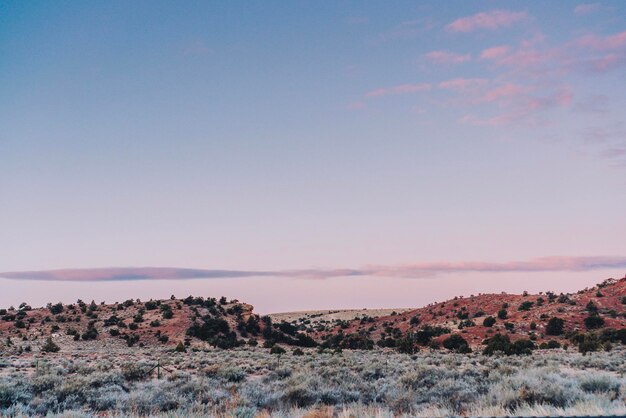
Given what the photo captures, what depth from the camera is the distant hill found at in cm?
5269

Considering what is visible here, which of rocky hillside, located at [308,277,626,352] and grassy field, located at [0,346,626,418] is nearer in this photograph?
grassy field, located at [0,346,626,418]

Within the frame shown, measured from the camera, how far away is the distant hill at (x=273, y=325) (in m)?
52.7

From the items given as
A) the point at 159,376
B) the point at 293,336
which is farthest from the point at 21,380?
the point at 293,336

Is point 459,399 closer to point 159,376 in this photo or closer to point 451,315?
point 159,376

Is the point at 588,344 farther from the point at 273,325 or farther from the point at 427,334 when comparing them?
the point at 273,325

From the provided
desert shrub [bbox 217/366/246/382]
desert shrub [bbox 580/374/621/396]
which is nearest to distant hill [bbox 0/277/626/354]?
desert shrub [bbox 217/366/246/382]

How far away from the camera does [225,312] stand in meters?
71.6

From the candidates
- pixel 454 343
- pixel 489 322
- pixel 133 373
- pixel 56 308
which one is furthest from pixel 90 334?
pixel 489 322

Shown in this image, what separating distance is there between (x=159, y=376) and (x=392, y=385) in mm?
10550

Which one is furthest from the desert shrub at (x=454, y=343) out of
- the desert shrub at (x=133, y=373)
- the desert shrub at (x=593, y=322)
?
the desert shrub at (x=133, y=373)

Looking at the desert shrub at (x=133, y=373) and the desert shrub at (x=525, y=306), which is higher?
the desert shrub at (x=133, y=373)

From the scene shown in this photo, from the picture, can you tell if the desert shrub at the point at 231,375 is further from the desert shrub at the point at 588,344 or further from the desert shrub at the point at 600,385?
the desert shrub at the point at 588,344

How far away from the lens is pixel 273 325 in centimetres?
6838

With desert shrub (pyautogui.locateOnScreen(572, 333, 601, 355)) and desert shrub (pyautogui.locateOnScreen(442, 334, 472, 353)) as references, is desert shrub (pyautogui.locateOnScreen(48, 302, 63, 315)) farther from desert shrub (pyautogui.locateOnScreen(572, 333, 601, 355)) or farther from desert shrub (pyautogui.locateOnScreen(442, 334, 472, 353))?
desert shrub (pyautogui.locateOnScreen(572, 333, 601, 355))
